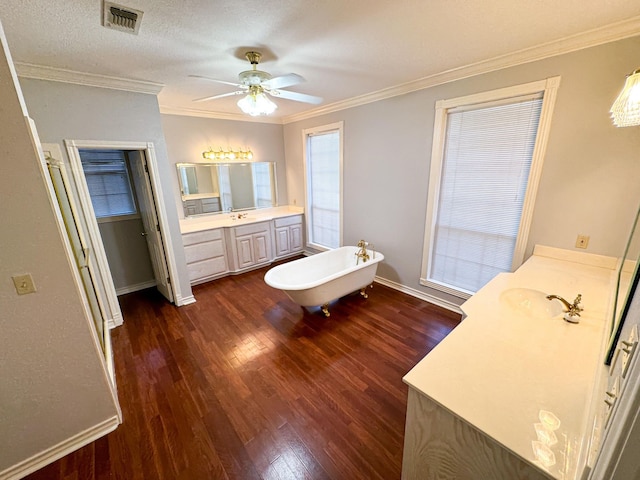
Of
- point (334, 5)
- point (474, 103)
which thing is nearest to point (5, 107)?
point (334, 5)

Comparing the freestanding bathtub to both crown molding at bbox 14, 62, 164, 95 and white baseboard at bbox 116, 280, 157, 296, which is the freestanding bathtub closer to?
white baseboard at bbox 116, 280, 157, 296

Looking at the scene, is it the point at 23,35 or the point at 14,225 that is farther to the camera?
the point at 23,35

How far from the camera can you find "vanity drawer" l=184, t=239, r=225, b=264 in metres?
3.54

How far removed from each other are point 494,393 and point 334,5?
2.02m

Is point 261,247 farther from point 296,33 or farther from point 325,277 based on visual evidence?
point 296,33

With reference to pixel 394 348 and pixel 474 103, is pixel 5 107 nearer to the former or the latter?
pixel 394 348

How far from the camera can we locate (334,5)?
1.40 m

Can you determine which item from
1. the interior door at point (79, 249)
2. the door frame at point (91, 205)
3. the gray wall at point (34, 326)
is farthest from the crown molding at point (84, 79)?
the gray wall at point (34, 326)

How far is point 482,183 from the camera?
8.33 ft

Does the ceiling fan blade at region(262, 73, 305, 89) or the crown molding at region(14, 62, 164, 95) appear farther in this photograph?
the crown molding at region(14, 62, 164, 95)

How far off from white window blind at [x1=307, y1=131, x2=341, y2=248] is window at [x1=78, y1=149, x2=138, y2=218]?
2.63 metres

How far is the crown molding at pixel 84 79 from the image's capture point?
2034 mm

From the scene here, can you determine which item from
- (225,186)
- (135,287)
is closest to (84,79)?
(225,186)

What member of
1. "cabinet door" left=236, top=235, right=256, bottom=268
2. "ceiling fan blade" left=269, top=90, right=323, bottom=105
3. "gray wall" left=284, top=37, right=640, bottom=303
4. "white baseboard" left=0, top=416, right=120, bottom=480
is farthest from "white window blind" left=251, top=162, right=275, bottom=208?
"white baseboard" left=0, top=416, right=120, bottom=480
